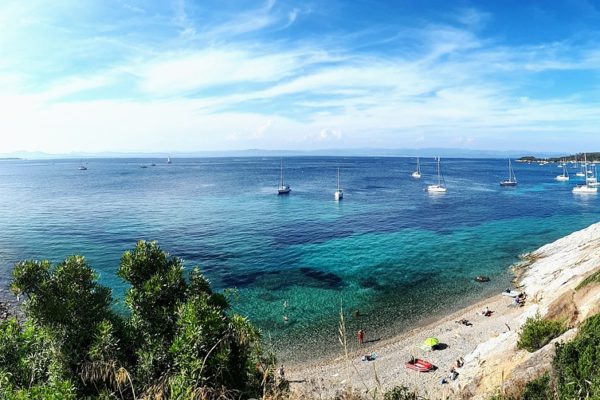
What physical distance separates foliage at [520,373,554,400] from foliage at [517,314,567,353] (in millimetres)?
8157

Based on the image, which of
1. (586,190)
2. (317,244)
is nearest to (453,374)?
(317,244)

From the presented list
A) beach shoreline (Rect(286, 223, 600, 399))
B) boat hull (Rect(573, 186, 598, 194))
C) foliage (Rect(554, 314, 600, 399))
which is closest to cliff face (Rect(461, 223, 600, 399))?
beach shoreline (Rect(286, 223, 600, 399))

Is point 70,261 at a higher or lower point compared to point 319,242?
higher

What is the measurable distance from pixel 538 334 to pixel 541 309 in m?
8.16

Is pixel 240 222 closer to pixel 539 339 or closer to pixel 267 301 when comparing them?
pixel 267 301

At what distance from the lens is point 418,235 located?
218 ft

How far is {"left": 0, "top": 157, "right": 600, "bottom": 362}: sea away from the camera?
38.4 metres

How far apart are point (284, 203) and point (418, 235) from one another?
1601 inches

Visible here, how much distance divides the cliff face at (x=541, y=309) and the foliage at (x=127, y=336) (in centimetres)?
847

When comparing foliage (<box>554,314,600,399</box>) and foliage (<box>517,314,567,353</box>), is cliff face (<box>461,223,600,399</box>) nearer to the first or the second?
foliage (<box>517,314,567,353</box>)

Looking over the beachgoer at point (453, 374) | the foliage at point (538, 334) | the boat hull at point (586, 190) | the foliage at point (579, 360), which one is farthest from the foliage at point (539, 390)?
the boat hull at point (586, 190)

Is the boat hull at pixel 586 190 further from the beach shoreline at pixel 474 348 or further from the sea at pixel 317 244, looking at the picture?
the beach shoreline at pixel 474 348

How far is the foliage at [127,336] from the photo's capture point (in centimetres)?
1175

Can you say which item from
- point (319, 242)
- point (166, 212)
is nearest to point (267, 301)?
point (319, 242)
